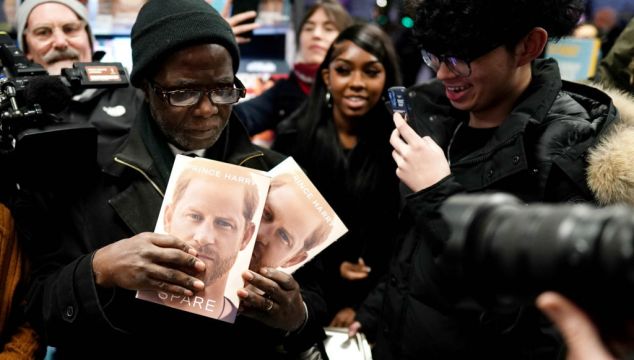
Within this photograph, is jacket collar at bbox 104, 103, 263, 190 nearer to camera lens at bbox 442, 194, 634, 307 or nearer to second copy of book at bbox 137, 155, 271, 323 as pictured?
second copy of book at bbox 137, 155, 271, 323

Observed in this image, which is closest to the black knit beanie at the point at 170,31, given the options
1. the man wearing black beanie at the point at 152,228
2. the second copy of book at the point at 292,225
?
the man wearing black beanie at the point at 152,228

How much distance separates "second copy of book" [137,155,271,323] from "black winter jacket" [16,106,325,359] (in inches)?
7.2

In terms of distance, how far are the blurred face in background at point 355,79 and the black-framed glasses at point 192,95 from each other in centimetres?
109

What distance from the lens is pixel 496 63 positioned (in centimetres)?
168

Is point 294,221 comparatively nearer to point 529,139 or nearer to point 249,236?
point 249,236

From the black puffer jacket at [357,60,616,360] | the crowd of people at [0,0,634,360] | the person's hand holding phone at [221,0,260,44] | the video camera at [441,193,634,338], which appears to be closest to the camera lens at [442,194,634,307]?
the video camera at [441,193,634,338]

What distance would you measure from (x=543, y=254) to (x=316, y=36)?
3.10 metres

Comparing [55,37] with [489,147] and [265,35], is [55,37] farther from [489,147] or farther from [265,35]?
[265,35]

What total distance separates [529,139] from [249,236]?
83 centimetres

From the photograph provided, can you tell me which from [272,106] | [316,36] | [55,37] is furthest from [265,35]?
[55,37]

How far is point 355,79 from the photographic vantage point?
2.81m

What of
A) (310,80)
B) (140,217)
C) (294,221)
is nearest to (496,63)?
(294,221)

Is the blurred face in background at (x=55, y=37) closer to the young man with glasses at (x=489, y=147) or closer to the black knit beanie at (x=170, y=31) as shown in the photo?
the black knit beanie at (x=170, y=31)

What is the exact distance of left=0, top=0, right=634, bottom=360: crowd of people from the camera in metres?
1.54
